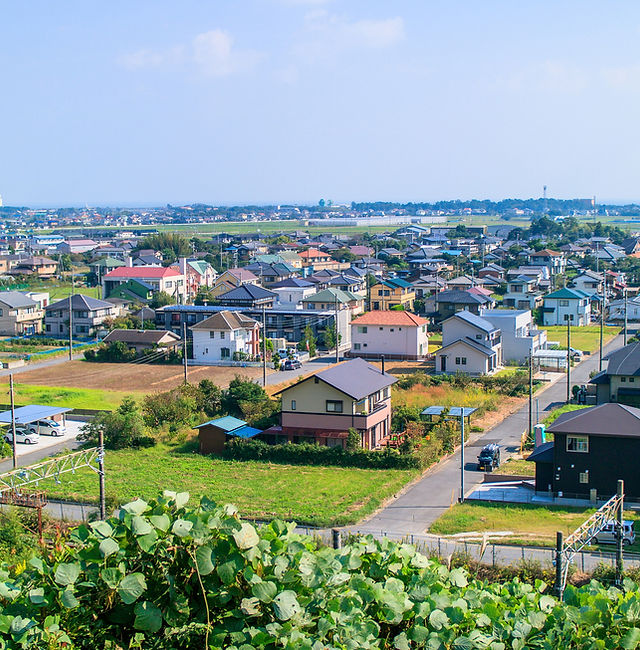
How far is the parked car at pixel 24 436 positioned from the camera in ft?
64.4

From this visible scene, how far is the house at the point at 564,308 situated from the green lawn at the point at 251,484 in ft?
81.3

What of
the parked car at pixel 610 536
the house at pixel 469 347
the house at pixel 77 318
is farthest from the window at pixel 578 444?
the house at pixel 77 318

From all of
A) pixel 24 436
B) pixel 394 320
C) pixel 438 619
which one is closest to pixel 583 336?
pixel 394 320

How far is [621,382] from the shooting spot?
21.2m

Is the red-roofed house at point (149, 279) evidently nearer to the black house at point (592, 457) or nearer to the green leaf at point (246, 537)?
the black house at point (592, 457)

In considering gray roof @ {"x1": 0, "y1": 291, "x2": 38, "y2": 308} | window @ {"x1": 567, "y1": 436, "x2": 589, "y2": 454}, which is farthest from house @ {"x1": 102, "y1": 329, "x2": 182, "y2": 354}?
window @ {"x1": 567, "y1": 436, "x2": 589, "y2": 454}

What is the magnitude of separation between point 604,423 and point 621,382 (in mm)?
6622

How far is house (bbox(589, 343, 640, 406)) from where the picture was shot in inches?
825

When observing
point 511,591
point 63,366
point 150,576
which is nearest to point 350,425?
point 511,591

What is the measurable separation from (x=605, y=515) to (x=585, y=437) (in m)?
3.54

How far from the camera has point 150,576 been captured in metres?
4.70

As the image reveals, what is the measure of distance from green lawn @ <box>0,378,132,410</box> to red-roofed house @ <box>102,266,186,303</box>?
19.0m

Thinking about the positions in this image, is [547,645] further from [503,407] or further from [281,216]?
[281,216]

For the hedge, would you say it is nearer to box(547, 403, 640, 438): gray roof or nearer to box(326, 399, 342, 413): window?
box(326, 399, 342, 413): window
